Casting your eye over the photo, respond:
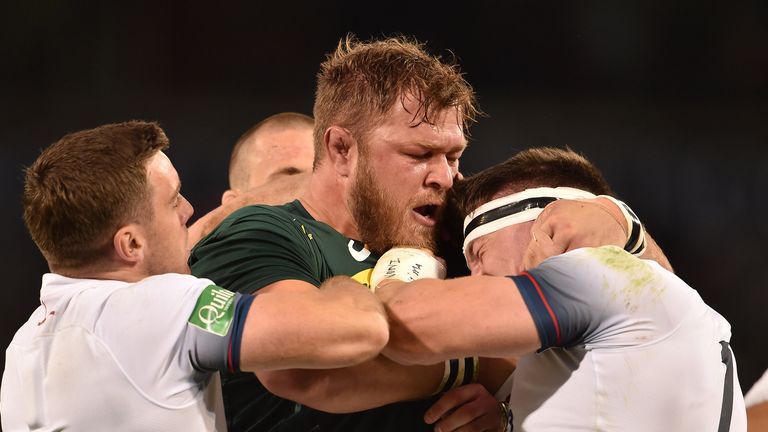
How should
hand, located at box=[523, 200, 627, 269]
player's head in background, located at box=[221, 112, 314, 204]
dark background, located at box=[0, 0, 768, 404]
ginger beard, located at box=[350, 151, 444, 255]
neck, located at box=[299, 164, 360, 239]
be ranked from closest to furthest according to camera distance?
hand, located at box=[523, 200, 627, 269]
ginger beard, located at box=[350, 151, 444, 255]
neck, located at box=[299, 164, 360, 239]
player's head in background, located at box=[221, 112, 314, 204]
dark background, located at box=[0, 0, 768, 404]

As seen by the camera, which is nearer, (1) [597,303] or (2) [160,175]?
(1) [597,303]

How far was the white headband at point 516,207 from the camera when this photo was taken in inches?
86.2

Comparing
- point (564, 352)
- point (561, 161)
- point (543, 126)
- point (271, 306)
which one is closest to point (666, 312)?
point (564, 352)

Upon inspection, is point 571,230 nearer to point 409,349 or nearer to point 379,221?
point 409,349

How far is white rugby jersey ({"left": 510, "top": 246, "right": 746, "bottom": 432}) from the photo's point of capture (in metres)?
1.83

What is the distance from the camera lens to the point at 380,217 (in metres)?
2.62

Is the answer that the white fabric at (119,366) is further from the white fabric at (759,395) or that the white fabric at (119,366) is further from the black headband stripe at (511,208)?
the white fabric at (759,395)

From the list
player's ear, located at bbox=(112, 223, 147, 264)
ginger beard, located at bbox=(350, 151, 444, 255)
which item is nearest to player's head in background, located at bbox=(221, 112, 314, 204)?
ginger beard, located at bbox=(350, 151, 444, 255)

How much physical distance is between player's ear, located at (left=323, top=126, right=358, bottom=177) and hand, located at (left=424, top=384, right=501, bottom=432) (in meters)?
0.78

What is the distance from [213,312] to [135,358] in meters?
0.17

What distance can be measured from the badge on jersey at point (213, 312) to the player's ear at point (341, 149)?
3.13 feet

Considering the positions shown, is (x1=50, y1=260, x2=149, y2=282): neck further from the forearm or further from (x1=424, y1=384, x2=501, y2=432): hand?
(x1=424, y1=384, x2=501, y2=432): hand

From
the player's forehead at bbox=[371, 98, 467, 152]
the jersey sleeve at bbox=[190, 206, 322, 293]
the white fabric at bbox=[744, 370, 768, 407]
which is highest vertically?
the player's forehead at bbox=[371, 98, 467, 152]

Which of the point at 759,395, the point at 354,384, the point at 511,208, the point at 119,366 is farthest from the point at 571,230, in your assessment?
the point at 759,395
